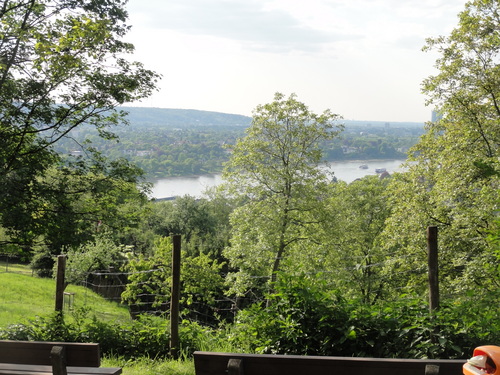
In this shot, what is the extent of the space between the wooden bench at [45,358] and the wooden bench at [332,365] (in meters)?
1.11

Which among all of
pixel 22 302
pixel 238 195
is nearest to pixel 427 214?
pixel 238 195

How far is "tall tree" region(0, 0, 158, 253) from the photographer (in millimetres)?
10258

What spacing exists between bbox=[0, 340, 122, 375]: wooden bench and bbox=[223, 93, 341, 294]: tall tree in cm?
2074

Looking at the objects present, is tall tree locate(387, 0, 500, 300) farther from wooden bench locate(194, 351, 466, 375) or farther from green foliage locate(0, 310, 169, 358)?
wooden bench locate(194, 351, 466, 375)

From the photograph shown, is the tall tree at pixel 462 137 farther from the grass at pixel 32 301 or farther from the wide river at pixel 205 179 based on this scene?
the wide river at pixel 205 179

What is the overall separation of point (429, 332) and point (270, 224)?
19.9 meters

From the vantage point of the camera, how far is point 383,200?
34.1 metres

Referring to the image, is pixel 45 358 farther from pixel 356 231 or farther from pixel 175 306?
pixel 356 231

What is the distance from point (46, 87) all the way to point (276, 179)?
16.1m

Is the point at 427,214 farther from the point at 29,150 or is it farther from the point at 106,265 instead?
the point at 106,265

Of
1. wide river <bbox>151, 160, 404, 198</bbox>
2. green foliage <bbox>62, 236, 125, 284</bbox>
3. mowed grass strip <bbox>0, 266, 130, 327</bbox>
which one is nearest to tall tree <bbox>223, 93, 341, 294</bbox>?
mowed grass strip <bbox>0, 266, 130, 327</bbox>

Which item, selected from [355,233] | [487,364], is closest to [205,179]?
[355,233]

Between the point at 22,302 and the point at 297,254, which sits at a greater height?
the point at 297,254

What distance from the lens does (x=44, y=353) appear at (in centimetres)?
377
